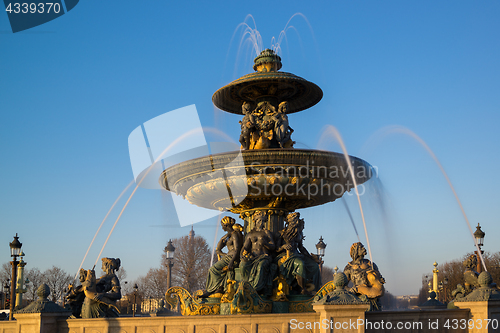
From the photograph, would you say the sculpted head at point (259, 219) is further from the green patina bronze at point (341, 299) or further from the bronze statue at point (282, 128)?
the green patina bronze at point (341, 299)

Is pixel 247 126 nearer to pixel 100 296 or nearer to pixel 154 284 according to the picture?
pixel 100 296

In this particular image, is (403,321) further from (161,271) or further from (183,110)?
(161,271)

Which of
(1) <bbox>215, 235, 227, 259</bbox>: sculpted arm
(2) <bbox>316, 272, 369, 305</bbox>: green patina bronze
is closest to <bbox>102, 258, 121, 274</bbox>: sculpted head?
(1) <bbox>215, 235, 227, 259</bbox>: sculpted arm

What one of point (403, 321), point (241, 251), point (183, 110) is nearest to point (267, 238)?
point (241, 251)

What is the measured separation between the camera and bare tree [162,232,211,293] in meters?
40.8

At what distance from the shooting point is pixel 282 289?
10.2m

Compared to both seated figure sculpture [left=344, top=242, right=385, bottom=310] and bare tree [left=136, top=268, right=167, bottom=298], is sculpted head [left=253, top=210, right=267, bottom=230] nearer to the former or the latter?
seated figure sculpture [left=344, top=242, right=385, bottom=310]

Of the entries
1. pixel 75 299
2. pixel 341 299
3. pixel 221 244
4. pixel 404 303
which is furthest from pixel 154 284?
pixel 341 299

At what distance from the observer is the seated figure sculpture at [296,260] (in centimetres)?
1028

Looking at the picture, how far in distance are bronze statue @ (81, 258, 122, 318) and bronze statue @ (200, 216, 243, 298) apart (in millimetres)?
2015

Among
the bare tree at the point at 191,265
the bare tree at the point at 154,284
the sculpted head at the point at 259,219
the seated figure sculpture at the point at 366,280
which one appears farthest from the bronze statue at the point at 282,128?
the bare tree at the point at 154,284

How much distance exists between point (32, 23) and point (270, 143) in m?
5.76

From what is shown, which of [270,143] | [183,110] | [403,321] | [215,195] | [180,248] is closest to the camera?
[403,321]

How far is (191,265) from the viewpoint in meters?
41.5
